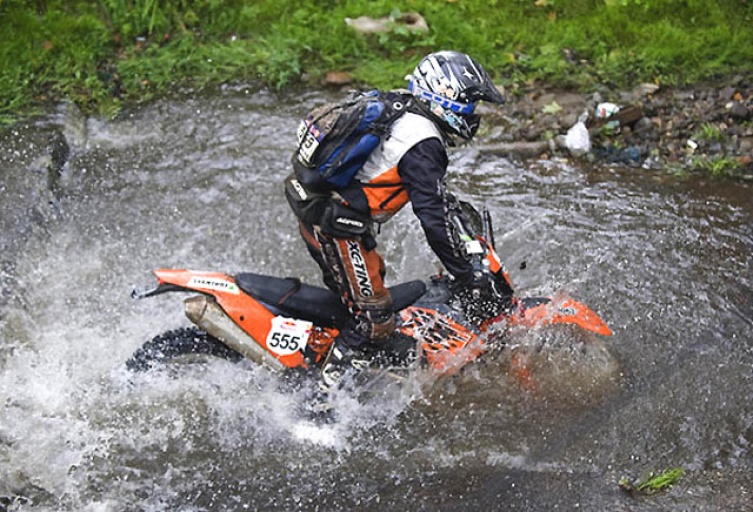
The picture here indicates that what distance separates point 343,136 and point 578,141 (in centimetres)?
401

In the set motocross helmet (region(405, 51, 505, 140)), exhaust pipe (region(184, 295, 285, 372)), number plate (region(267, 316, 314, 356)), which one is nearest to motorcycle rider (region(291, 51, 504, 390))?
motocross helmet (region(405, 51, 505, 140))

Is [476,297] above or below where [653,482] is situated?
above

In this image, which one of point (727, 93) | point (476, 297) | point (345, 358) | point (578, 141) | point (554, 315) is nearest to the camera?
point (476, 297)

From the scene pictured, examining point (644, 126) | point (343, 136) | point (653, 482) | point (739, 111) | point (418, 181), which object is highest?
point (343, 136)

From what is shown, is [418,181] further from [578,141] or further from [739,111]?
[739,111]

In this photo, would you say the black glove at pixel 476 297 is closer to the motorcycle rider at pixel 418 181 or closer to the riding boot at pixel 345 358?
the motorcycle rider at pixel 418 181

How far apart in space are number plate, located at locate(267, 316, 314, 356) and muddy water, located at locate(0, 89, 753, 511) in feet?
1.04

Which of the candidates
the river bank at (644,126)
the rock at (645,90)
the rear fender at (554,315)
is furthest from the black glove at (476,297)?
the rock at (645,90)

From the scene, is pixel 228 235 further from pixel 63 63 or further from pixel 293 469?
pixel 63 63

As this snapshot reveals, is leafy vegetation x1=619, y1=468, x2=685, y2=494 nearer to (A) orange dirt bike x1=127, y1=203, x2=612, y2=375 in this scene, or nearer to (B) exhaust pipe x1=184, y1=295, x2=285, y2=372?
(A) orange dirt bike x1=127, y1=203, x2=612, y2=375

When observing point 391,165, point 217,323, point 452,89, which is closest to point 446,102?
point 452,89

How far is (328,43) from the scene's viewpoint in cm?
865

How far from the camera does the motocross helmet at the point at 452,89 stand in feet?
14.1

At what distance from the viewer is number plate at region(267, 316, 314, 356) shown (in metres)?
5.00
